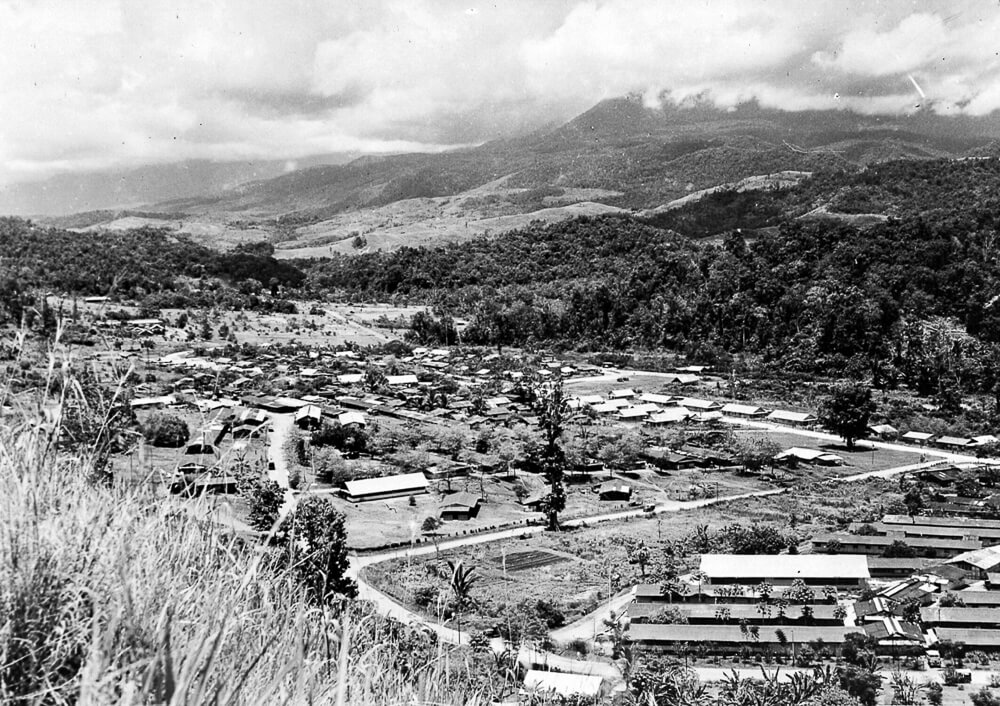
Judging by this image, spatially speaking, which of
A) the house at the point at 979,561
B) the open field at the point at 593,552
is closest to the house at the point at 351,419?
the open field at the point at 593,552

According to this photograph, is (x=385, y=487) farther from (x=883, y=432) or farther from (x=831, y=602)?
(x=883, y=432)

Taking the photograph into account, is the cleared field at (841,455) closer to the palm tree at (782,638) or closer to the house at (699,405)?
the house at (699,405)

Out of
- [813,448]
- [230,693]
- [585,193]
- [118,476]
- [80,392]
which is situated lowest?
[813,448]

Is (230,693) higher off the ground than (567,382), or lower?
higher

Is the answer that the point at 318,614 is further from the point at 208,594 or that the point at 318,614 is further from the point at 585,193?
Result: the point at 585,193

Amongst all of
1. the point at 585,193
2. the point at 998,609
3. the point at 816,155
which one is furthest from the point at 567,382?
the point at 585,193

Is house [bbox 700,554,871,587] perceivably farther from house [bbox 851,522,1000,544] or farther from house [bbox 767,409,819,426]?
house [bbox 767,409,819,426]

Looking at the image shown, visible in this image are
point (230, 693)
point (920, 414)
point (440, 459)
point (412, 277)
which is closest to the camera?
point (230, 693)
